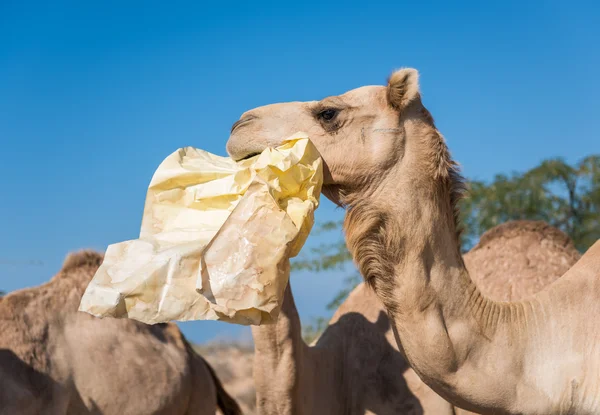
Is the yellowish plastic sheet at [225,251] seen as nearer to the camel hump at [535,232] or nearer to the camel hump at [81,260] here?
the camel hump at [535,232]

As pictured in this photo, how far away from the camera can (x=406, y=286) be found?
3.27m

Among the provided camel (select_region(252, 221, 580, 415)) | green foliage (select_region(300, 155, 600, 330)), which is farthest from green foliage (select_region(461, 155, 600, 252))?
camel (select_region(252, 221, 580, 415))

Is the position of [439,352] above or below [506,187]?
below

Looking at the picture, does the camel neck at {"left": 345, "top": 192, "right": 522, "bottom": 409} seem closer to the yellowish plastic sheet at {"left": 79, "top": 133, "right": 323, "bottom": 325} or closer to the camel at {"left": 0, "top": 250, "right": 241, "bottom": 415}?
the yellowish plastic sheet at {"left": 79, "top": 133, "right": 323, "bottom": 325}

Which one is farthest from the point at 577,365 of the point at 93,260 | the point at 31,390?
the point at 93,260

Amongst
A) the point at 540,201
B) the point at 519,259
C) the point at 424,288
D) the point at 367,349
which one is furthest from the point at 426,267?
the point at 540,201

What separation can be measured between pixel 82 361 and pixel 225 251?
141 inches

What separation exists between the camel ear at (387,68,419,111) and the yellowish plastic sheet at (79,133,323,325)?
1.31 feet

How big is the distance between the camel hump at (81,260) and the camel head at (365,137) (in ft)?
12.1

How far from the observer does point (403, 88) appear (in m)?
3.45

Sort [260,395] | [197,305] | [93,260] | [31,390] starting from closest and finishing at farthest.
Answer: [197,305] → [260,395] → [31,390] → [93,260]

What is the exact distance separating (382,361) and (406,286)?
2037 mm

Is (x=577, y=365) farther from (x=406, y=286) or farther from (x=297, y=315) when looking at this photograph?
(x=297, y=315)

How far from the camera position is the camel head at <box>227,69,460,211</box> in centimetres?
338
